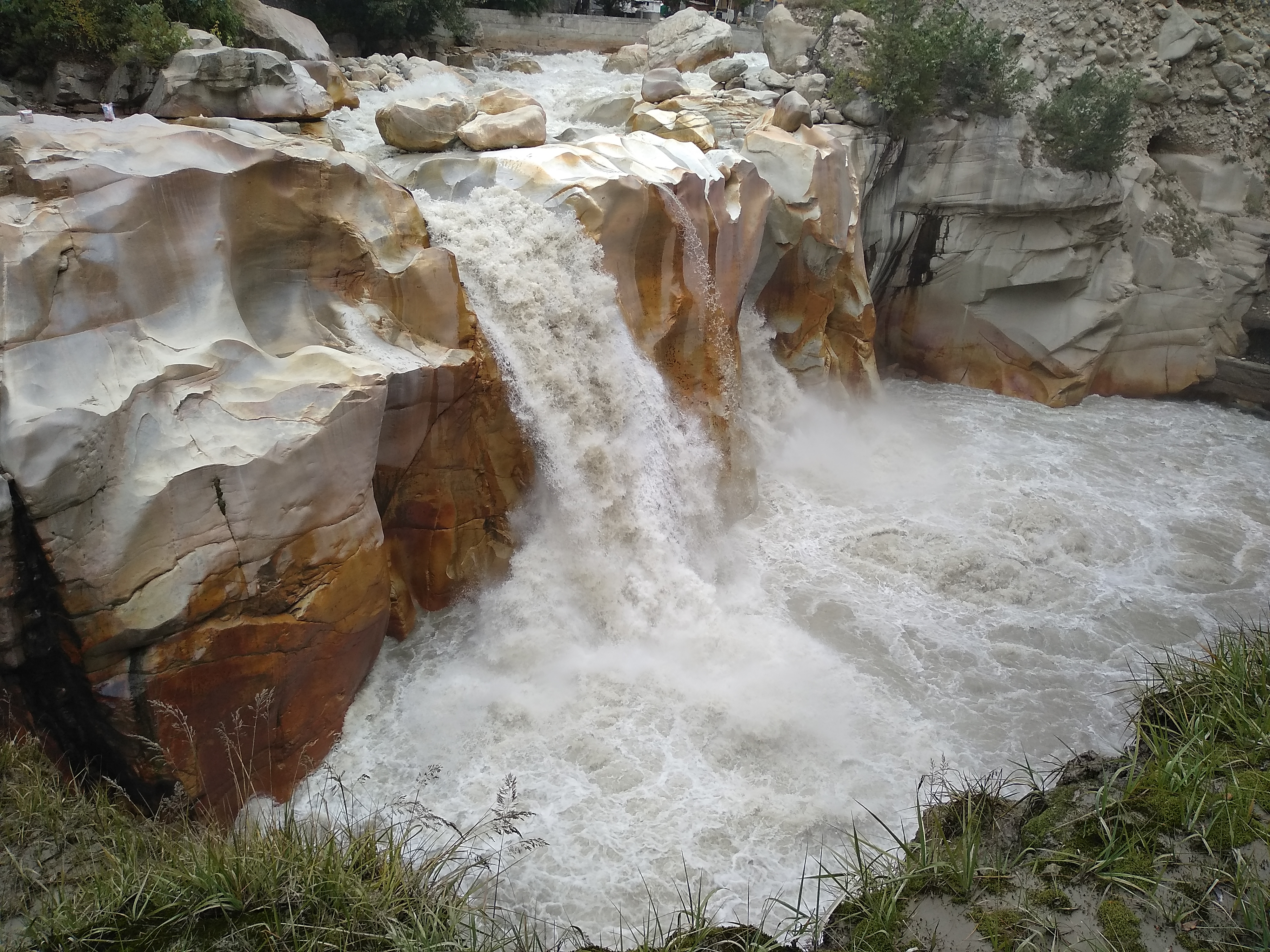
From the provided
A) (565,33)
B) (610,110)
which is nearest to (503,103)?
(610,110)

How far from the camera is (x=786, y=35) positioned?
1303 centimetres

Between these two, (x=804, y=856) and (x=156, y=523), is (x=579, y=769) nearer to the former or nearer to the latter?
(x=804, y=856)

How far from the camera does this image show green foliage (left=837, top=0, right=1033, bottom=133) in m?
11.6

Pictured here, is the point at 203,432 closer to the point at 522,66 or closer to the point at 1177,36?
the point at 522,66

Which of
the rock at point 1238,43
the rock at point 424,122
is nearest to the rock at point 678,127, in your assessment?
the rock at point 424,122

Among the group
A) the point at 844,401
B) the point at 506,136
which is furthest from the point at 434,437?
the point at 844,401

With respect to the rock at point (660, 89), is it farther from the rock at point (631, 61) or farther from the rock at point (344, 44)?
the rock at point (344, 44)

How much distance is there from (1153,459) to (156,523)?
11.1m

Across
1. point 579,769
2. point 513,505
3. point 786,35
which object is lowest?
point 579,769

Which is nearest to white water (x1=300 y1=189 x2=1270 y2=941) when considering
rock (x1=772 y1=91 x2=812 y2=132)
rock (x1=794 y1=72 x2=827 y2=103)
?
rock (x1=772 y1=91 x2=812 y2=132)

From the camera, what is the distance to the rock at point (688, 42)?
1439cm

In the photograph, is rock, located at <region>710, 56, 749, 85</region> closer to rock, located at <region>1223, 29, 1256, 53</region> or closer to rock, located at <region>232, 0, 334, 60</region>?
rock, located at <region>232, 0, 334, 60</region>

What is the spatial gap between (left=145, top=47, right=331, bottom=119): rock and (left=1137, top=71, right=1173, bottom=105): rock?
448 inches

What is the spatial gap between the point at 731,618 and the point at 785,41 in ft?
30.4
